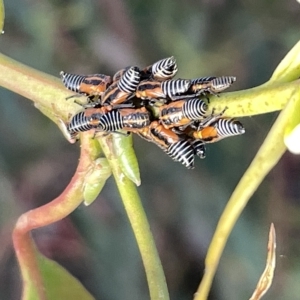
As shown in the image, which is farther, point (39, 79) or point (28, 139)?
point (28, 139)

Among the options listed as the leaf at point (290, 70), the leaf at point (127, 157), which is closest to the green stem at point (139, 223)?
the leaf at point (127, 157)

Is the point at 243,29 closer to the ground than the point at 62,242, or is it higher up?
higher up

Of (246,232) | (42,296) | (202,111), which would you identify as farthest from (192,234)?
(202,111)

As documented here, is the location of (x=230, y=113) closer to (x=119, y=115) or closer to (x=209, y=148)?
(x=119, y=115)

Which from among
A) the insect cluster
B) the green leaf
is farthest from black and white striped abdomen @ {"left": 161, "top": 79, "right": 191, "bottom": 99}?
the green leaf

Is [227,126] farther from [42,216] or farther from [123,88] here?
[42,216]

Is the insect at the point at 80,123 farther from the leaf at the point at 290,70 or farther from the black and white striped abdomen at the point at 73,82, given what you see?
the leaf at the point at 290,70
